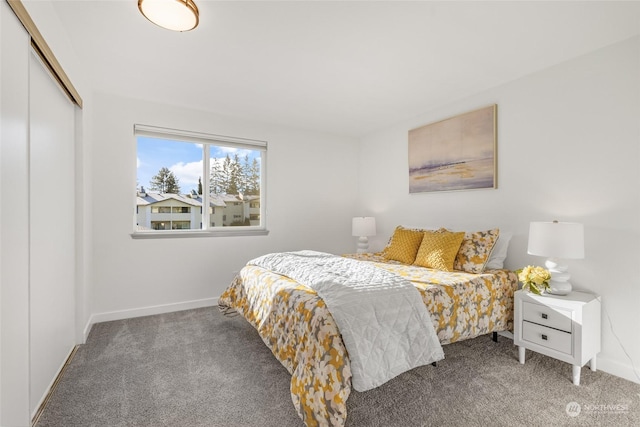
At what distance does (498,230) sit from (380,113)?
1945 millimetres

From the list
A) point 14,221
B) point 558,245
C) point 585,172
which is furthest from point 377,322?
point 585,172

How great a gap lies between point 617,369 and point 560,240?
40.3 inches

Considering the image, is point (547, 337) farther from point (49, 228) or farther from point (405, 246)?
point (49, 228)

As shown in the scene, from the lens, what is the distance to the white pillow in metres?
2.75

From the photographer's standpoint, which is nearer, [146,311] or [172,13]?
[172,13]

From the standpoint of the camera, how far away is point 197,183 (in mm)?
3715

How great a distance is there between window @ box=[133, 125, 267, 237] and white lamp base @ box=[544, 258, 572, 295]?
3064 millimetres

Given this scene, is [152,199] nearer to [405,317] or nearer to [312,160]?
[312,160]

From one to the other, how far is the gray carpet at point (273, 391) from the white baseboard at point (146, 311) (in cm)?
61

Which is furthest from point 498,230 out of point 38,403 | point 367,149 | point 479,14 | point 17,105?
point 38,403

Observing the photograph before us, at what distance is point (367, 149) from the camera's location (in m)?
4.68

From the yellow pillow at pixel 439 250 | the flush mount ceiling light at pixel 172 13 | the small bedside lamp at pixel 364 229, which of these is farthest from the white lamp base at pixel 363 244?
the flush mount ceiling light at pixel 172 13

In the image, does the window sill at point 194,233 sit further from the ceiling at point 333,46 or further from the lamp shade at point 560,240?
the lamp shade at point 560,240

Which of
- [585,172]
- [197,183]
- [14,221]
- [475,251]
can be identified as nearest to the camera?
[14,221]
